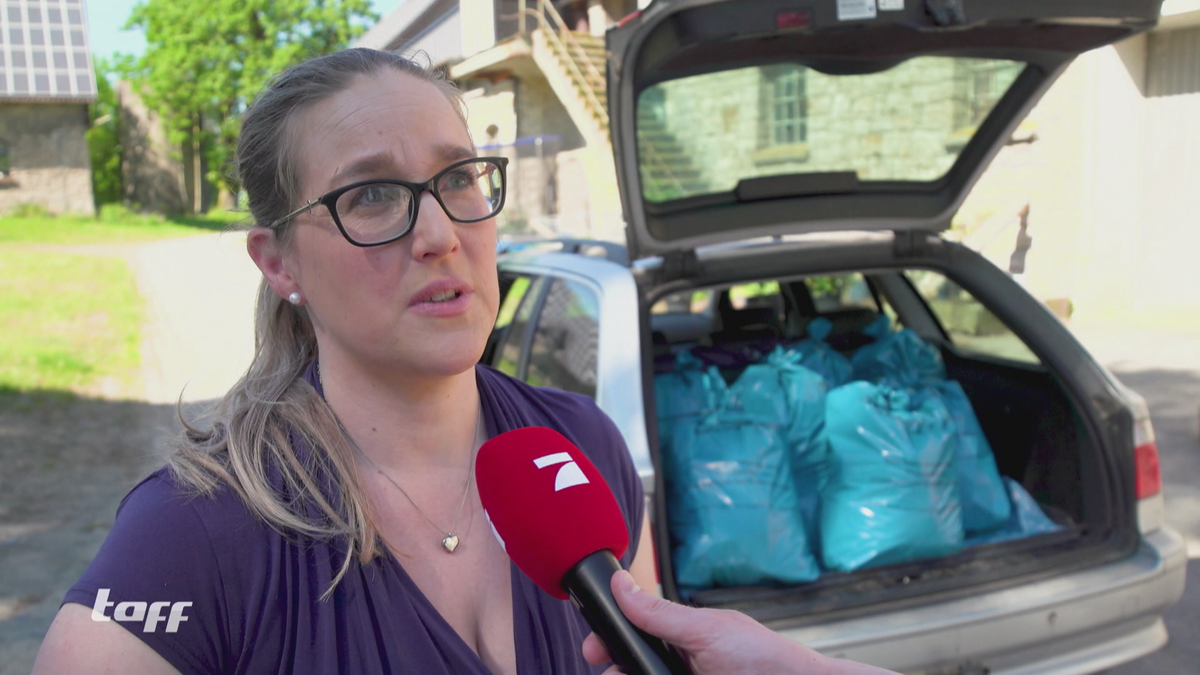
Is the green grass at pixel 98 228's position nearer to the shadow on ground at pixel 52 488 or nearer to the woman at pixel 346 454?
the shadow on ground at pixel 52 488

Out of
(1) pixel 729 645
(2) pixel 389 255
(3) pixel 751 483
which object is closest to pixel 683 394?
(3) pixel 751 483

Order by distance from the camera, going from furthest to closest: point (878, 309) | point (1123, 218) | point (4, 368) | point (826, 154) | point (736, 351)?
1. point (1123, 218)
2. point (4, 368)
3. point (878, 309)
4. point (736, 351)
5. point (826, 154)

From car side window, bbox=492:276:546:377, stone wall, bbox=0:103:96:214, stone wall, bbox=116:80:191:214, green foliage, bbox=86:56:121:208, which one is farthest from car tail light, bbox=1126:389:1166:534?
green foliage, bbox=86:56:121:208

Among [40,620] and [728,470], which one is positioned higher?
[728,470]

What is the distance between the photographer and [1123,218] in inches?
433

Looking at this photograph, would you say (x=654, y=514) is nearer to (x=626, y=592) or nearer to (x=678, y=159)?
(x=678, y=159)

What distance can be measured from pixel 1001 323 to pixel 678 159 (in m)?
1.38

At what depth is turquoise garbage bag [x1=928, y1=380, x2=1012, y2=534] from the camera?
10.7 ft

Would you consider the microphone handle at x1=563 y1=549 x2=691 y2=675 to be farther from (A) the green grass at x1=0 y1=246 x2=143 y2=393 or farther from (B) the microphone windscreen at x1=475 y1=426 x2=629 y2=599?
(A) the green grass at x1=0 y1=246 x2=143 y2=393

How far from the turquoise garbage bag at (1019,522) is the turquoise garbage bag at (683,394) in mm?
996

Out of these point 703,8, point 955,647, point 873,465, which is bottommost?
point 955,647

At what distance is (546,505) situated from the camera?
4.25ft

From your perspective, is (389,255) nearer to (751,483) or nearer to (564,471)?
(564,471)

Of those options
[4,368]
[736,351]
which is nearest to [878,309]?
[736,351]
